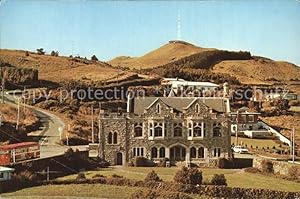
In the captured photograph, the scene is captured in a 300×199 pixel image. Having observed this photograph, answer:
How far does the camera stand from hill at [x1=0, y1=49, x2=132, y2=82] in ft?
27.3

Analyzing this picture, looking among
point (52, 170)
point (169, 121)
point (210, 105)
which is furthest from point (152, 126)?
point (52, 170)

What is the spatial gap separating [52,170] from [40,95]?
36.0 inches

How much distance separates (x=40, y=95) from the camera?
8.35 metres

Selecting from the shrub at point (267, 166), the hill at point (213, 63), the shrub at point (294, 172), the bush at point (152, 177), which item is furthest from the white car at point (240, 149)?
the bush at point (152, 177)

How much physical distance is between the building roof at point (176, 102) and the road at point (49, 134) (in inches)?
29.6

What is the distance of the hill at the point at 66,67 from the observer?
833 cm

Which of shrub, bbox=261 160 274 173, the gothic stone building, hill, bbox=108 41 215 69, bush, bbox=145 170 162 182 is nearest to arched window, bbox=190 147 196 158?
the gothic stone building

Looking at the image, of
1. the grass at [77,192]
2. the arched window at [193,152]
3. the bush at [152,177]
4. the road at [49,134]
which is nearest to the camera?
the grass at [77,192]

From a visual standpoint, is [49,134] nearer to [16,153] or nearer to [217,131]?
[16,153]

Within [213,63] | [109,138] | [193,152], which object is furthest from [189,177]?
[213,63]

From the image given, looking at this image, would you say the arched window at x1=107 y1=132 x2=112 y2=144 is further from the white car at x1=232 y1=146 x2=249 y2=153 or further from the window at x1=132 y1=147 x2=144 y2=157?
the white car at x1=232 y1=146 x2=249 y2=153

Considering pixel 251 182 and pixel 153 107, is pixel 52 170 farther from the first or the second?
pixel 251 182

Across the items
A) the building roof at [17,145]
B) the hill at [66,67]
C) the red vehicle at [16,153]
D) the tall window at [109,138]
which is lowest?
the red vehicle at [16,153]

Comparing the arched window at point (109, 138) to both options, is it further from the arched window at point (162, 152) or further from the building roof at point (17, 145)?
the building roof at point (17, 145)
